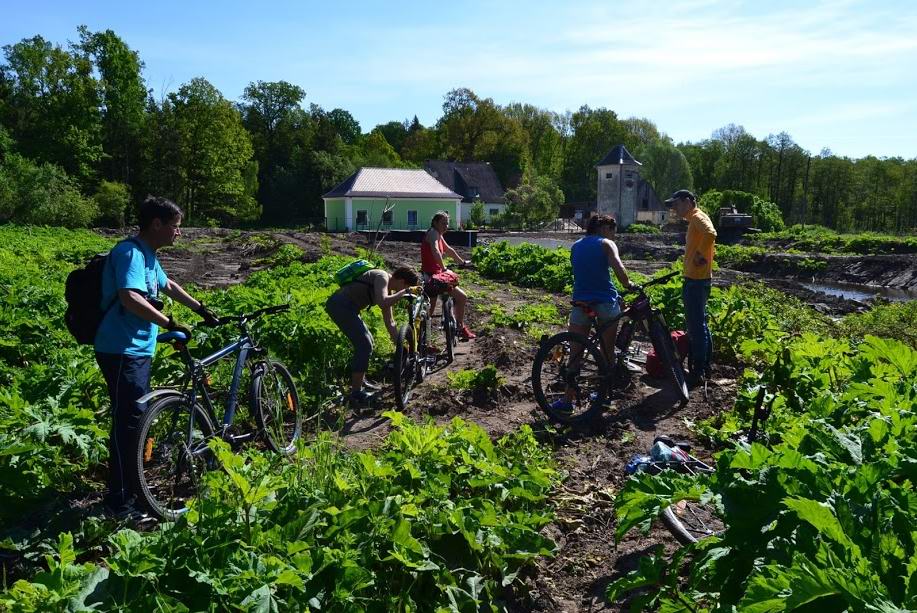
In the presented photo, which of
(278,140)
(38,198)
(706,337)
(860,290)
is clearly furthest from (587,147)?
(706,337)

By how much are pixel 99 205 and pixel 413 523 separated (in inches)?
2291

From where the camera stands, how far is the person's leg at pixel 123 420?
439cm

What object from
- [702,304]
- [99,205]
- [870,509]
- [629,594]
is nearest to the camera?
[870,509]

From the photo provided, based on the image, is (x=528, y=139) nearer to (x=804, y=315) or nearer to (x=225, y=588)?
(x=804, y=315)

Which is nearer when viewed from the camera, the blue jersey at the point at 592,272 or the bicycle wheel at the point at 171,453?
the bicycle wheel at the point at 171,453

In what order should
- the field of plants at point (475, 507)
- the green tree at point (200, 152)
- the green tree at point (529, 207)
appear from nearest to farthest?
the field of plants at point (475, 507), the green tree at point (200, 152), the green tree at point (529, 207)

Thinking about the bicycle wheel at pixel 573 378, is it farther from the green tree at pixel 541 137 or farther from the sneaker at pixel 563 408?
the green tree at pixel 541 137

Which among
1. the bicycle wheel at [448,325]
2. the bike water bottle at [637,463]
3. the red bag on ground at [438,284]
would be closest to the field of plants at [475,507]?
the bike water bottle at [637,463]

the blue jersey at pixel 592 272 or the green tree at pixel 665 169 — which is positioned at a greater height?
the green tree at pixel 665 169

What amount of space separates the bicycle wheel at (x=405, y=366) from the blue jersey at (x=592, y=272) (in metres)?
1.77

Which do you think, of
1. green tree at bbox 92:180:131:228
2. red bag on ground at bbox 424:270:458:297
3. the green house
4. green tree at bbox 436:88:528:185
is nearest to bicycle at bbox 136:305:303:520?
red bag on ground at bbox 424:270:458:297

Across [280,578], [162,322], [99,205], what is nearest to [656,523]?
[280,578]

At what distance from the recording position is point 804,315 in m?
14.6

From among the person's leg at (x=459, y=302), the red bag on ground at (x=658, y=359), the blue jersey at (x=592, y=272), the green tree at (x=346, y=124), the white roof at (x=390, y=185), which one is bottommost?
the red bag on ground at (x=658, y=359)
